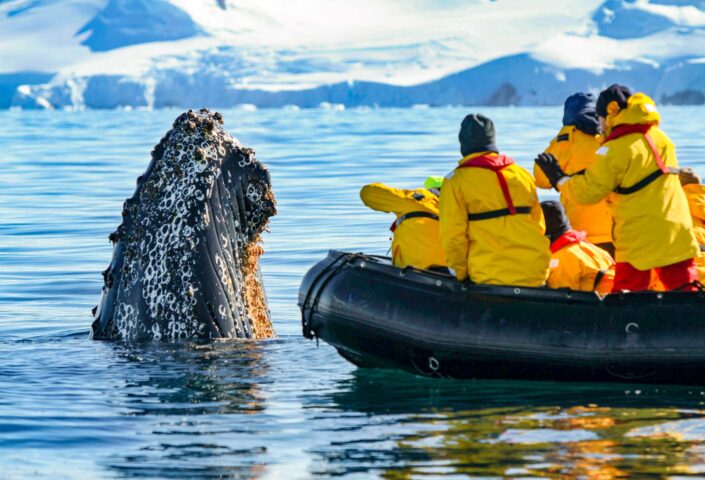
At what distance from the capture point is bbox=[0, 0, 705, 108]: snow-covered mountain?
281 ft

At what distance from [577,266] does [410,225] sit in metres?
1.05

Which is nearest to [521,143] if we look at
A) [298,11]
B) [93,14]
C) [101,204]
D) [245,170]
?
[101,204]

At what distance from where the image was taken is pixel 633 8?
9881 cm

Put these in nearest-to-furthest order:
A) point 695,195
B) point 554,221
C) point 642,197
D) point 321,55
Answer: point 642,197 < point 554,221 < point 695,195 < point 321,55

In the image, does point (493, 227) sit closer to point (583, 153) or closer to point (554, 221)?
point (554, 221)

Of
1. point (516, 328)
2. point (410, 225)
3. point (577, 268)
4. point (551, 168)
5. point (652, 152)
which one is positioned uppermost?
point (652, 152)

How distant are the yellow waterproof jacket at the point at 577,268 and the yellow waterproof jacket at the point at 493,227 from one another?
253mm

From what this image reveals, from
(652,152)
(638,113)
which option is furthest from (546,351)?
(638,113)

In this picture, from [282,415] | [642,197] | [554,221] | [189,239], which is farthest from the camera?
[189,239]

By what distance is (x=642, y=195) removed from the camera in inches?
305

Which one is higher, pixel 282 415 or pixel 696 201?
pixel 696 201

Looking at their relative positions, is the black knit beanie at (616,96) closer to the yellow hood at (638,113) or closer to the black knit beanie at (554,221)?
the yellow hood at (638,113)

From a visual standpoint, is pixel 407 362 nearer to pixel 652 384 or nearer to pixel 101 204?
pixel 652 384

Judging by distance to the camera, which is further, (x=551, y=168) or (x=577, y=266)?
(x=551, y=168)
